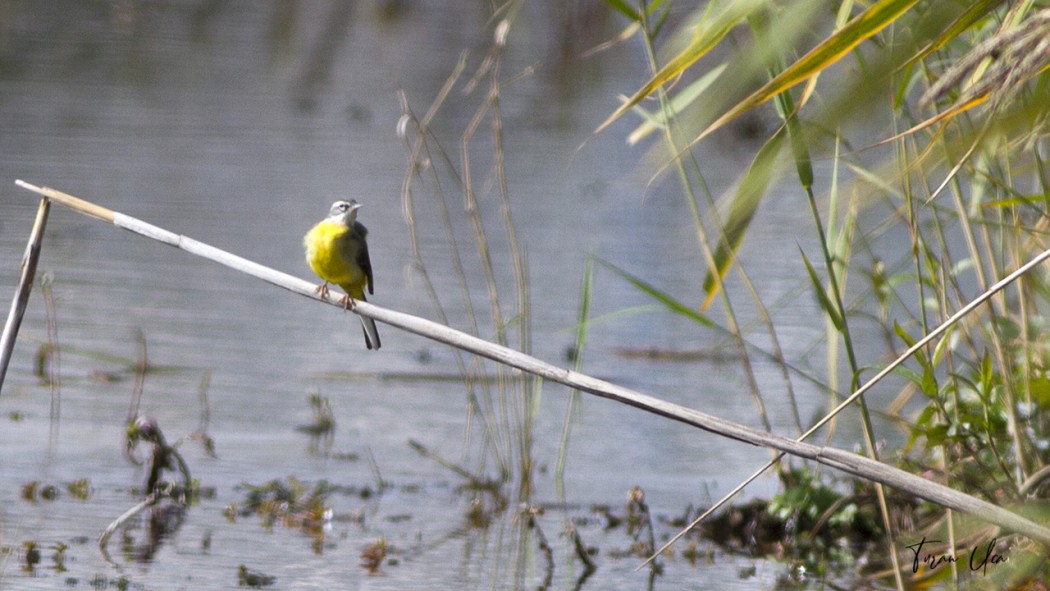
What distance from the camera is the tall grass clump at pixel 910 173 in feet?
4.43

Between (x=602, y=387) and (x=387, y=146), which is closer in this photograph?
(x=602, y=387)

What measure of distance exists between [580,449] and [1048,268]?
183 cm

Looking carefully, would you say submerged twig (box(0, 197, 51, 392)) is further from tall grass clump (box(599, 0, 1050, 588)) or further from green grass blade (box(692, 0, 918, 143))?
green grass blade (box(692, 0, 918, 143))

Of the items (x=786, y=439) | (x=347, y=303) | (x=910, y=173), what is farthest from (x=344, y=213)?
(x=786, y=439)

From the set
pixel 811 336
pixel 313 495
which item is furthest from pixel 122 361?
pixel 811 336

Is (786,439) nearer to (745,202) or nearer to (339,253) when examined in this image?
(745,202)

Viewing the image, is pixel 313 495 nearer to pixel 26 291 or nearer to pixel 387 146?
pixel 26 291

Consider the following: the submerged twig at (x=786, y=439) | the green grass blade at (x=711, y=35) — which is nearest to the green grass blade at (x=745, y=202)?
the green grass blade at (x=711, y=35)

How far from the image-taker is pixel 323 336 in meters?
6.07

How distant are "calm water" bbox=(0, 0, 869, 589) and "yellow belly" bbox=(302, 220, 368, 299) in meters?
0.59

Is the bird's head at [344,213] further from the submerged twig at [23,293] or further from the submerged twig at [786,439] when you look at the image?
the submerged twig at [786,439]

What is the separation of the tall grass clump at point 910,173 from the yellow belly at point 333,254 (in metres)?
0.78

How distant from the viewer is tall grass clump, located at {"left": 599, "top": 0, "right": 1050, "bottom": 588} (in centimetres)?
135

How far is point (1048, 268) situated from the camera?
3.54 m
